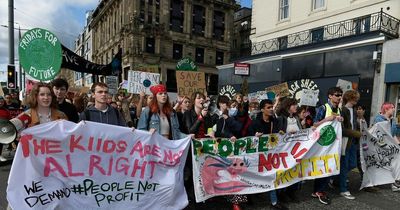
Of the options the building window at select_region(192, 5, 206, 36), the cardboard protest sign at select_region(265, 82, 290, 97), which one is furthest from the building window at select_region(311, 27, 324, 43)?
the building window at select_region(192, 5, 206, 36)

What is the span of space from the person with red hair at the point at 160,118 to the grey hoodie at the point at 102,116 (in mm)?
360

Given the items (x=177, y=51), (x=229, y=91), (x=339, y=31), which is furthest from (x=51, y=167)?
(x=177, y=51)

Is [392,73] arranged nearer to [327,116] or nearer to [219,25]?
[327,116]

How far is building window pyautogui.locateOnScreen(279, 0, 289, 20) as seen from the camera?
72.1 feet

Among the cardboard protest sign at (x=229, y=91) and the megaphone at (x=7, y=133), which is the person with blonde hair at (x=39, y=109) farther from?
the cardboard protest sign at (x=229, y=91)

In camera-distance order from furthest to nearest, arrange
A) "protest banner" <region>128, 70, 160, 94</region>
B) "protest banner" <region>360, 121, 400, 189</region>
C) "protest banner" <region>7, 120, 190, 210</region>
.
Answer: "protest banner" <region>128, 70, 160, 94</region> → "protest banner" <region>360, 121, 400, 189</region> → "protest banner" <region>7, 120, 190, 210</region>

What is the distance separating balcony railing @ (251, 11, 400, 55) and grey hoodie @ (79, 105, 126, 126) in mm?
13750

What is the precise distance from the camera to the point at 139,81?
10.1 m

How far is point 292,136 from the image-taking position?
4.98 metres

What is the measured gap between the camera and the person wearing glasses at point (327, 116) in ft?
17.0

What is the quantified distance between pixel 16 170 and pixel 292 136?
12.7ft

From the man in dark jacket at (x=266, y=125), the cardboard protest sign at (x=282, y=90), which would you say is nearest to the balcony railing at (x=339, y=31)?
the cardboard protest sign at (x=282, y=90)

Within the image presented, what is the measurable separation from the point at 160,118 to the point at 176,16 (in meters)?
42.9

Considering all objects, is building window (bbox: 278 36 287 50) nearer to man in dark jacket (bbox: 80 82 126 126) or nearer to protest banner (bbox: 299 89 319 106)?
protest banner (bbox: 299 89 319 106)
